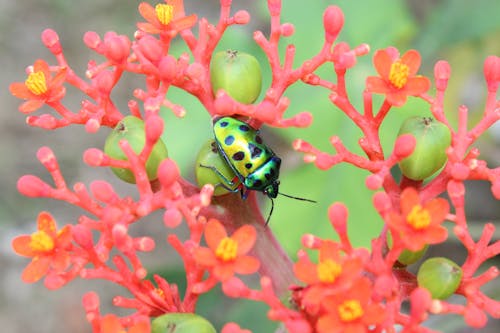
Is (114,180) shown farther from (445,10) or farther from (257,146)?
(257,146)

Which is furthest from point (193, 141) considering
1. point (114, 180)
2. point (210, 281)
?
point (210, 281)

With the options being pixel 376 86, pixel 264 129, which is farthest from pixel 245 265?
pixel 264 129

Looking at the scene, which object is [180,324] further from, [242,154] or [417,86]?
[417,86]

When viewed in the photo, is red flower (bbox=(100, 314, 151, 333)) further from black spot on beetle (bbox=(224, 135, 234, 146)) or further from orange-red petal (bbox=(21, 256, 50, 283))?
black spot on beetle (bbox=(224, 135, 234, 146))

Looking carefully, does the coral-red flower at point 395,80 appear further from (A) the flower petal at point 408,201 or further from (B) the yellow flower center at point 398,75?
(A) the flower petal at point 408,201

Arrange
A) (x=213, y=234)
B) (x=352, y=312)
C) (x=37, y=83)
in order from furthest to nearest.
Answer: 1. (x=37, y=83)
2. (x=213, y=234)
3. (x=352, y=312)

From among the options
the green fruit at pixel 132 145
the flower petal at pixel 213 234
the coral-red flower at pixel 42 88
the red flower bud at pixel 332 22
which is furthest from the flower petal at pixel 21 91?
the red flower bud at pixel 332 22

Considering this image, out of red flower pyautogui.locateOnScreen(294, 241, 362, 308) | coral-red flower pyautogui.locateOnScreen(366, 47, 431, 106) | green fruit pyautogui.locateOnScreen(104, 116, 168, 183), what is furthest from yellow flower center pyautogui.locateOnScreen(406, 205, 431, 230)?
green fruit pyautogui.locateOnScreen(104, 116, 168, 183)
